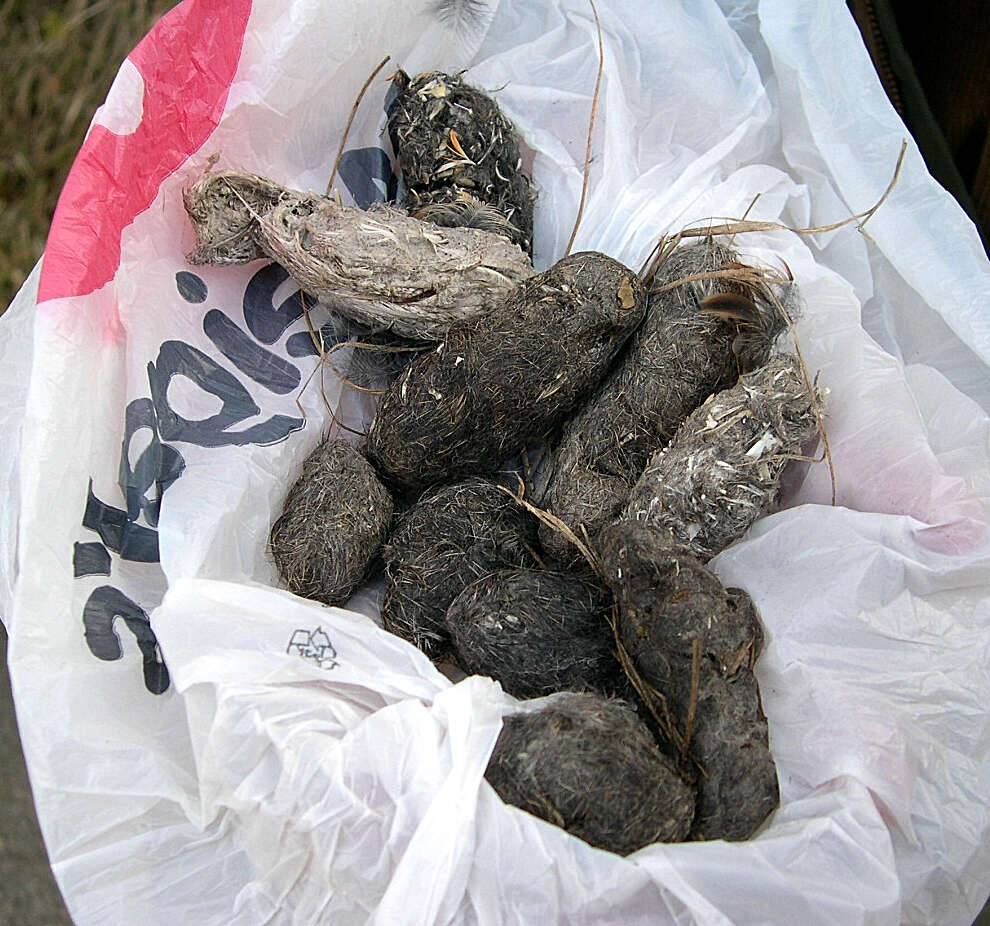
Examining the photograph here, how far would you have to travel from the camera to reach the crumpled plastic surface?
900mm

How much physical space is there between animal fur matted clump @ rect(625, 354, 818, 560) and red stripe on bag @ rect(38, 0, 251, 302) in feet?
2.33

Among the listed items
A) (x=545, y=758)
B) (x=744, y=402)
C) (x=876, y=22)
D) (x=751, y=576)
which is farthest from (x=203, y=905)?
(x=876, y=22)

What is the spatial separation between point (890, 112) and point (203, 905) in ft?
4.19

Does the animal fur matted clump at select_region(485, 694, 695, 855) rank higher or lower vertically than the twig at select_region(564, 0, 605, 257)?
lower

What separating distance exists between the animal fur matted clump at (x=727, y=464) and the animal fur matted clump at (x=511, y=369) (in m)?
0.17

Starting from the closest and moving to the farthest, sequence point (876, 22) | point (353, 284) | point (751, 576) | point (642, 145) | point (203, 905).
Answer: point (203, 905)
point (751, 576)
point (353, 284)
point (642, 145)
point (876, 22)

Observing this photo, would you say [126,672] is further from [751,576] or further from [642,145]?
[642,145]

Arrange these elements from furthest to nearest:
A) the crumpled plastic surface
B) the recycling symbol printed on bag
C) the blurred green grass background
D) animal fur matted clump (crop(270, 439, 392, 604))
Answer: the blurred green grass background < animal fur matted clump (crop(270, 439, 392, 604)) < the recycling symbol printed on bag < the crumpled plastic surface

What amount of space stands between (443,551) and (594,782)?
0.36 metres

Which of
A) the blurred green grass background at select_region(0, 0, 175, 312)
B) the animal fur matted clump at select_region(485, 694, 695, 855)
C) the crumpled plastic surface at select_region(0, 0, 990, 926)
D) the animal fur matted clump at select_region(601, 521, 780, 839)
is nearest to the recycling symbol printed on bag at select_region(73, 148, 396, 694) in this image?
the crumpled plastic surface at select_region(0, 0, 990, 926)

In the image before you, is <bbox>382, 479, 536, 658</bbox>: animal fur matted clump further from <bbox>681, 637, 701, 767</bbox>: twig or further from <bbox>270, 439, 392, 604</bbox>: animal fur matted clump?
<bbox>681, 637, 701, 767</bbox>: twig

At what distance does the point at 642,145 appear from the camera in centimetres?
141

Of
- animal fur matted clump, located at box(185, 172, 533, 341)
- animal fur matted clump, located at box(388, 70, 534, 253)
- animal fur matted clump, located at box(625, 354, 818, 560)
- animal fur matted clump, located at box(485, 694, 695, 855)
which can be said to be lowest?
animal fur matted clump, located at box(485, 694, 695, 855)

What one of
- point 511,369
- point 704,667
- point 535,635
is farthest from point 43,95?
point 704,667
